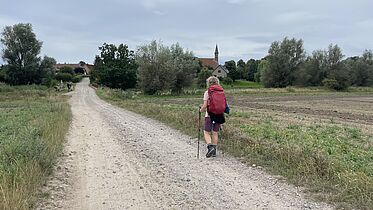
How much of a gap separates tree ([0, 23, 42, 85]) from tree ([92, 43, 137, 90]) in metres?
15.1

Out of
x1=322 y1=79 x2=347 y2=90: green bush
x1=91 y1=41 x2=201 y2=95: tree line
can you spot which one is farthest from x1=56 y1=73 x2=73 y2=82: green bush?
x1=322 y1=79 x2=347 y2=90: green bush

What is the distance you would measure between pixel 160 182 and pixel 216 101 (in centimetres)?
305

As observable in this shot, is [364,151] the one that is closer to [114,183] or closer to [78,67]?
[114,183]

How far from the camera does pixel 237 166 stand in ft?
25.9

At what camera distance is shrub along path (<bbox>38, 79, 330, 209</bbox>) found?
546 cm

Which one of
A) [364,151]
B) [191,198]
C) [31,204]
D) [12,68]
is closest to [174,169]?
[191,198]

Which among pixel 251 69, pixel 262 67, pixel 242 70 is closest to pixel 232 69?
pixel 242 70

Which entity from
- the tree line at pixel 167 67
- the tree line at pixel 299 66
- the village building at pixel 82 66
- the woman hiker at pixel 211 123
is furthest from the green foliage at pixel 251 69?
the woman hiker at pixel 211 123

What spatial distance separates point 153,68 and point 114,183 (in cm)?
5411

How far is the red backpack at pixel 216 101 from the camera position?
29.3ft

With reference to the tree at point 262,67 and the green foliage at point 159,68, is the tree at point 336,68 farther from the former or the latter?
the green foliage at point 159,68

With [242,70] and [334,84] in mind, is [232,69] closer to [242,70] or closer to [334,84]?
[242,70]

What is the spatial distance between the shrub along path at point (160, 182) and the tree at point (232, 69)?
120m

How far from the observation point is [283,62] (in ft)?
306
